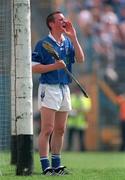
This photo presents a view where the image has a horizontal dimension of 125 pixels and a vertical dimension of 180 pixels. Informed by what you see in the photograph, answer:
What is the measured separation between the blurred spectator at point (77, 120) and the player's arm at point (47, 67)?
45.0 ft

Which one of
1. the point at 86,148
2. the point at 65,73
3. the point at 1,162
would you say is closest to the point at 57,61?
the point at 65,73

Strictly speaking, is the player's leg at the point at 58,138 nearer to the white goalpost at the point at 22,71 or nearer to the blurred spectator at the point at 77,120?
the white goalpost at the point at 22,71

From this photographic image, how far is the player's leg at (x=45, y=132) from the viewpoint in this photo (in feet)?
32.5

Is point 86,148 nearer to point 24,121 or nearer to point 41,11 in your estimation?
point 41,11

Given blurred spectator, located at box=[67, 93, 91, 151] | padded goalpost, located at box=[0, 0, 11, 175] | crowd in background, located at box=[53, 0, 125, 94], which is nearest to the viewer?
padded goalpost, located at box=[0, 0, 11, 175]

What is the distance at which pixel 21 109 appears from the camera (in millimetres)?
9609

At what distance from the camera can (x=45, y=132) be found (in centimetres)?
995

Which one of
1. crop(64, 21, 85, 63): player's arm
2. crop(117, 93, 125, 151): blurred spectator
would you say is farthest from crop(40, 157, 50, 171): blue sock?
crop(117, 93, 125, 151): blurred spectator

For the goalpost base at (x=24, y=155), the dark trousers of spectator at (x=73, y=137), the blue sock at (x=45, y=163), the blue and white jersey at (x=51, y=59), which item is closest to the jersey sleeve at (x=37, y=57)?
the blue and white jersey at (x=51, y=59)

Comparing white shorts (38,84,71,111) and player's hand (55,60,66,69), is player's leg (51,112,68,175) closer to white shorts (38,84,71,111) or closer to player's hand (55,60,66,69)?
white shorts (38,84,71,111)

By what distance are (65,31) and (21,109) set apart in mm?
1252

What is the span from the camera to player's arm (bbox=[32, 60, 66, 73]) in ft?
31.7

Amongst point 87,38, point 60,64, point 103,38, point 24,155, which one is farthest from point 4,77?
point 103,38

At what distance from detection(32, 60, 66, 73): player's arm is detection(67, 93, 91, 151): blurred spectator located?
540 inches
